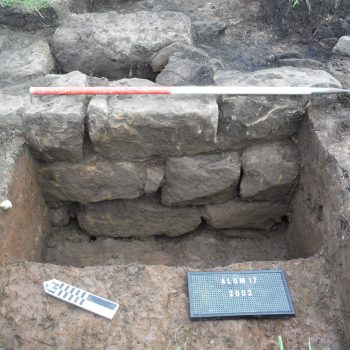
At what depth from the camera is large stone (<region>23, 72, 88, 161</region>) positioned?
8.00ft

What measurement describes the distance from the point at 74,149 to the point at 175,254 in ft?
3.50

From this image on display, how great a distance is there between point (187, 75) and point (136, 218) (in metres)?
1.00

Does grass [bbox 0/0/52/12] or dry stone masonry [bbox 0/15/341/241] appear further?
grass [bbox 0/0/52/12]

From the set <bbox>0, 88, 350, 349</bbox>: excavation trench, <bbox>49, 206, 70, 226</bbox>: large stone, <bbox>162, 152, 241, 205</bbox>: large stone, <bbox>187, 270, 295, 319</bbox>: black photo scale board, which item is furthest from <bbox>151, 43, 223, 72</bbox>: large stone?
<bbox>187, 270, 295, 319</bbox>: black photo scale board

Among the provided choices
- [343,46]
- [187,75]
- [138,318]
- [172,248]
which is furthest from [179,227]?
[343,46]

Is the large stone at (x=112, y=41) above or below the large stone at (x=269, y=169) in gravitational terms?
above

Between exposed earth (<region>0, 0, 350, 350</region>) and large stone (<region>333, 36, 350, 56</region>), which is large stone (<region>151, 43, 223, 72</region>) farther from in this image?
large stone (<region>333, 36, 350, 56</region>)

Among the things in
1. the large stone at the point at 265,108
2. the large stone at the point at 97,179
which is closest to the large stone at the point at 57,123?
the large stone at the point at 97,179

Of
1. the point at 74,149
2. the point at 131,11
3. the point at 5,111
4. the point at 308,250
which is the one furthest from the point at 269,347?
the point at 131,11

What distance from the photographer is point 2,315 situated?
2.04 meters

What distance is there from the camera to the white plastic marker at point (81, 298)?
6.75ft

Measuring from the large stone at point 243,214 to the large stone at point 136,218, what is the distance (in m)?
0.11

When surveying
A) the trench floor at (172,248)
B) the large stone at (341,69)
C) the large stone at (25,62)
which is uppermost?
the large stone at (341,69)

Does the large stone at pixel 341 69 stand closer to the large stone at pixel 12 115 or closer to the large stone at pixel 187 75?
the large stone at pixel 187 75
